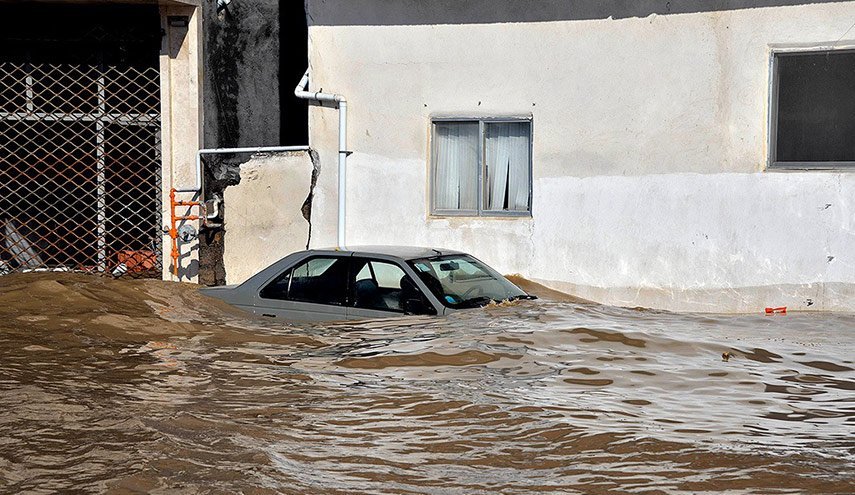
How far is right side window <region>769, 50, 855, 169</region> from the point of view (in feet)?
35.6

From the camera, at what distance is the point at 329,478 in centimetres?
509

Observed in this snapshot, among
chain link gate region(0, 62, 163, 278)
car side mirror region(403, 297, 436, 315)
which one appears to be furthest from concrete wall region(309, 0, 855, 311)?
car side mirror region(403, 297, 436, 315)

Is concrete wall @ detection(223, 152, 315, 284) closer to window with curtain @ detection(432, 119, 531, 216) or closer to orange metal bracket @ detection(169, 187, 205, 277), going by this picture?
orange metal bracket @ detection(169, 187, 205, 277)

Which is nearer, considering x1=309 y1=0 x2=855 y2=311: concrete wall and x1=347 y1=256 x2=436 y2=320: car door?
x1=347 y1=256 x2=436 y2=320: car door

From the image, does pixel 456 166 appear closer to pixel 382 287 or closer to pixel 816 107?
pixel 382 287

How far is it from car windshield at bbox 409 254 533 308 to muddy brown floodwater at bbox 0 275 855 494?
242 millimetres

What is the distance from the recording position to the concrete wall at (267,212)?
1258cm

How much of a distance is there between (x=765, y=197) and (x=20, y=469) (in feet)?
26.4

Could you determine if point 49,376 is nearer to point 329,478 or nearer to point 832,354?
point 329,478

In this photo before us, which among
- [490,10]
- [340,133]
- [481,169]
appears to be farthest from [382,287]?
[490,10]

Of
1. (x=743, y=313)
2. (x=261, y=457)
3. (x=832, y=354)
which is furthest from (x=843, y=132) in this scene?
(x=261, y=457)

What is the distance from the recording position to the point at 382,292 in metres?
8.87

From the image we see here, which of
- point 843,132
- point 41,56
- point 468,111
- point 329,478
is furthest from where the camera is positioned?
point 41,56

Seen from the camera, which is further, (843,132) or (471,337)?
(843,132)
